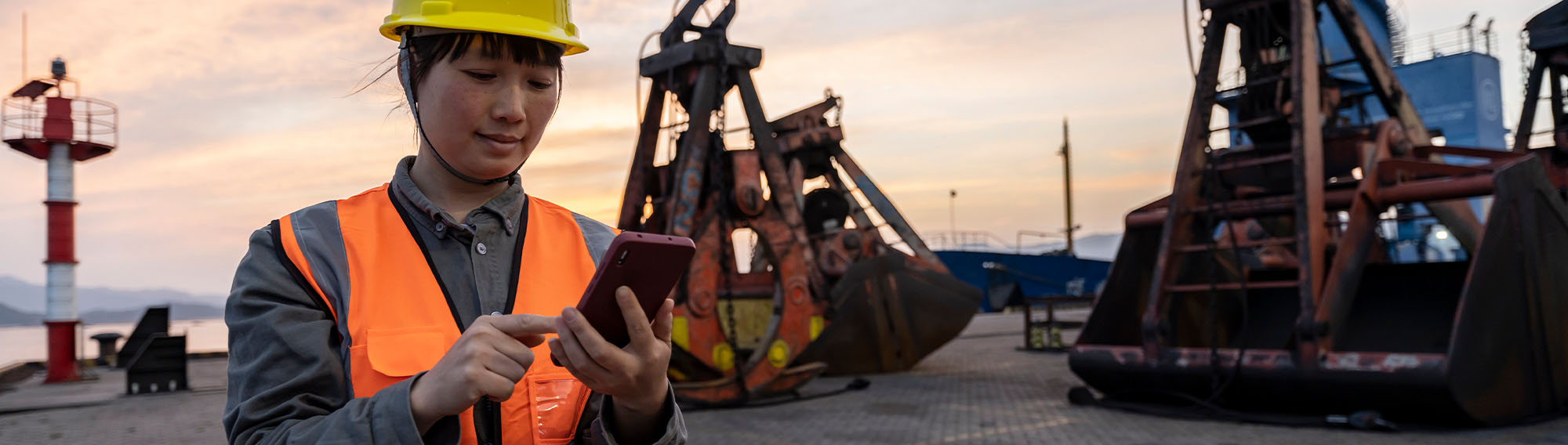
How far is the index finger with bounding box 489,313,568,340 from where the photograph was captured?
1504 mm

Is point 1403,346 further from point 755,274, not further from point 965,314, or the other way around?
point 755,274

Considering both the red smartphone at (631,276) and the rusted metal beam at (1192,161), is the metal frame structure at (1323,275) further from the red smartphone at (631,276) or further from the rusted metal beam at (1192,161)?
the red smartphone at (631,276)

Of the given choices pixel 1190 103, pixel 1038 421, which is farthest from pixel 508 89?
pixel 1190 103

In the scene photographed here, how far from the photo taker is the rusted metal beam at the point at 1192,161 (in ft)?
32.8

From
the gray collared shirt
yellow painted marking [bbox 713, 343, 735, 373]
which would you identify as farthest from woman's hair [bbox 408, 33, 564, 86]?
yellow painted marking [bbox 713, 343, 735, 373]

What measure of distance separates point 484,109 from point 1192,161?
9.71 meters

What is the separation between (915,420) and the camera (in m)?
9.62

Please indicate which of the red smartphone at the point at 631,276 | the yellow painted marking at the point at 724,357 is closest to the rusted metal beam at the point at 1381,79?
the yellow painted marking at the point at 724,357

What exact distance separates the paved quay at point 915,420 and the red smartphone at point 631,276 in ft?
23.1

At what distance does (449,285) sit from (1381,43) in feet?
144

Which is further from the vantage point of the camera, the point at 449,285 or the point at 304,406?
the point at 449,285

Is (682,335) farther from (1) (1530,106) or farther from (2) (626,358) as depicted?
(1) (1530,106)

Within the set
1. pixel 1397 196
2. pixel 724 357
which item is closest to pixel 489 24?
pixel 1397 196

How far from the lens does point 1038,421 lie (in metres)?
9.33
